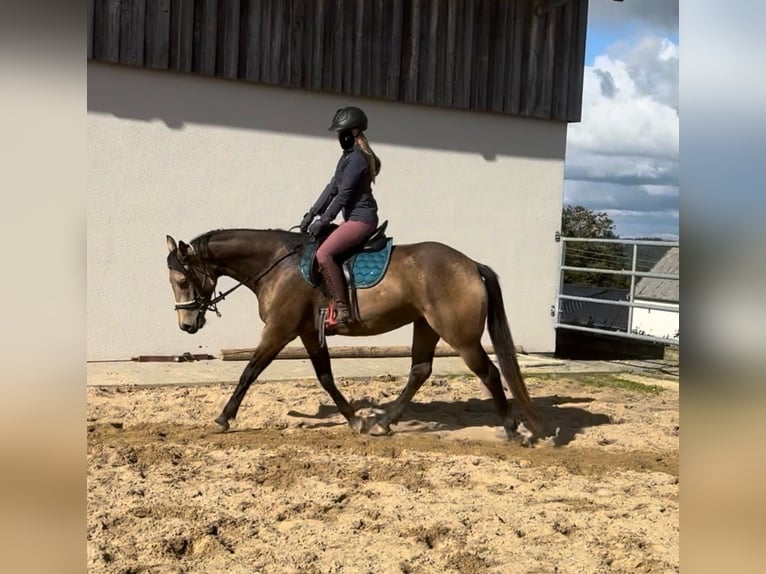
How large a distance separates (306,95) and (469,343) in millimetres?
5101

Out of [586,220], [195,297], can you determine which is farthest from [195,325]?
[586,220]

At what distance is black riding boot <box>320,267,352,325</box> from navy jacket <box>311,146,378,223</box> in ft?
1.36

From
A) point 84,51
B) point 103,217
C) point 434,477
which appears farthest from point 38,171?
point 103,217

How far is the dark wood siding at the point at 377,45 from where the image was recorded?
27.9 ft

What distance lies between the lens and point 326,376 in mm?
5934

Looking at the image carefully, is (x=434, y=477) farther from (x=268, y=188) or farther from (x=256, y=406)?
(x=268, y=188)

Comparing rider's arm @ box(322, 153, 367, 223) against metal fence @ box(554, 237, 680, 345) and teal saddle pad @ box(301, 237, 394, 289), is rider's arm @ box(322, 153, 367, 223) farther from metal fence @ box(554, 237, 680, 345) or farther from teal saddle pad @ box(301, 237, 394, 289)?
metal fence @ box(554, 237, 680, 345)

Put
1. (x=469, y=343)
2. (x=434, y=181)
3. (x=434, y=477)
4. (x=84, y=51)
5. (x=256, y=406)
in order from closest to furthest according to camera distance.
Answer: (x=84, y=51)
(x=434, y=477)
(x=469, y=343)
(x=256, y=406)
(x=434, y=181)

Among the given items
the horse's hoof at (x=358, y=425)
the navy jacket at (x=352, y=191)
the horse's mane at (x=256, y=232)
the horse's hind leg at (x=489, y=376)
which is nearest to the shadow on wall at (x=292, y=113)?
the horse's mane at (x=256, y=232)

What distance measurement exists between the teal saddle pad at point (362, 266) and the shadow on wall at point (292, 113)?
400cm

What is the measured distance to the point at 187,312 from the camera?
18.7 feet

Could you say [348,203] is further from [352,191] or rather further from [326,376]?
[326,376]

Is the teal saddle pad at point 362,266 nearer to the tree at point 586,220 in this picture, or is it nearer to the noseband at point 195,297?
the noseband at point 195,297

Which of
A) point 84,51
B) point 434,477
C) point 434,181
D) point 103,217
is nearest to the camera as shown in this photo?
point 84,51
